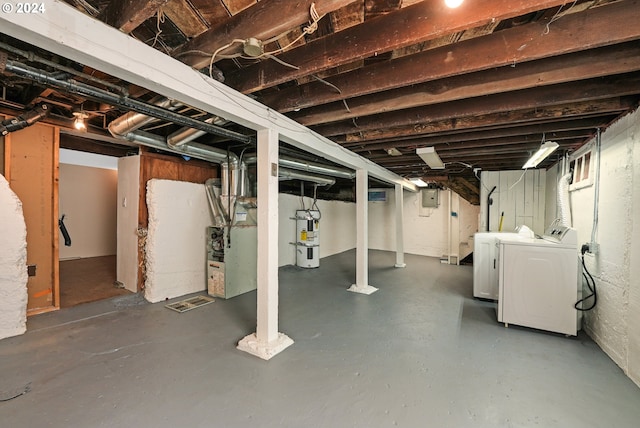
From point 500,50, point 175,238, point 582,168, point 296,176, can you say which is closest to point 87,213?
point 175,238

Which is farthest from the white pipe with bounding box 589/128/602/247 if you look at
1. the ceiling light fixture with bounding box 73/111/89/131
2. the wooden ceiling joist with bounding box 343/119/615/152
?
the ceiling light fixture with bounding box 73/111/89/131

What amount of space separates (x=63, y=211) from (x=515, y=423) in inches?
289

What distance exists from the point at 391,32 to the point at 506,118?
1.72 m

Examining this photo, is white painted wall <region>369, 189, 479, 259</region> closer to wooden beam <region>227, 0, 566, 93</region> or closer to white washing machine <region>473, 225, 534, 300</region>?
white washing machine <region>473, 225, 534, 300</region>

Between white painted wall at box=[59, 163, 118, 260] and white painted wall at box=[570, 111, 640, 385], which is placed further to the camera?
white painted wall at box=[59, 163, 118, 260]

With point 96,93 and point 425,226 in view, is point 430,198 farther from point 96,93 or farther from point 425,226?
point 96,93

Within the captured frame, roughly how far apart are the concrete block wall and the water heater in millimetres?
4219

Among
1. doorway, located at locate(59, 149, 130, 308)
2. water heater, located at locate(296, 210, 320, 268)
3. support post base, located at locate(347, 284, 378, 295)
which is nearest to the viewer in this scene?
support post base, located at locate(347, 284, 378, 295)

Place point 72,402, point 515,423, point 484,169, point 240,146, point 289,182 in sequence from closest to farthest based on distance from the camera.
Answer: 1. point 515,423
2. point 72,402
3. point 240,146
4. point 484,169
5. point 289,182

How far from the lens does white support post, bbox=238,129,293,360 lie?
2223 millimetres

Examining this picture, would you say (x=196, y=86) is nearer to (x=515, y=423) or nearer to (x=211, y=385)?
(x=211, y=385)

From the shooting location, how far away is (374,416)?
61.2 inches

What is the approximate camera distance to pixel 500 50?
147 cm

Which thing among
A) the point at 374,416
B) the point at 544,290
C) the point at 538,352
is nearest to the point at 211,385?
the point at 374,416
